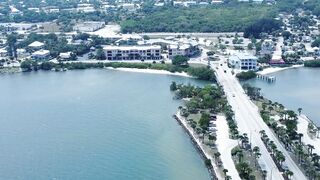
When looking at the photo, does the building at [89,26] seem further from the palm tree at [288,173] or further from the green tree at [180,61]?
the palm tree at [288,173]

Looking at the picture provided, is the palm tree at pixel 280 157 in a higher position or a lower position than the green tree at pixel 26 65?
lower

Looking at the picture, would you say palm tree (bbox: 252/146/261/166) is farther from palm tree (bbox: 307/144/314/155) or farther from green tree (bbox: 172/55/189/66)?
green tree (bbox: 172/55/189/66)

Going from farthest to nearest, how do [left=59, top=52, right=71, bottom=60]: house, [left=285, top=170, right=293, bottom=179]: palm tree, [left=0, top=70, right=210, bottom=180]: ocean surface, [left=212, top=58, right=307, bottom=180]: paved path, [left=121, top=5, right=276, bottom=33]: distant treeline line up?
[left=121, top=5, right=276, bottom=33]: distant treeline → [left=59, top=52, right=71, bottom=60]: house → [left=0, top=70, right=210, bottom=180]: ocean surface → [left=212, top=58, right=307, bottom=180]: paved path → [left=285, top=170, right=293, bottom=179]: palm tree

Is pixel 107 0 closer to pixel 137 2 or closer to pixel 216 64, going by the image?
pixel 137 2

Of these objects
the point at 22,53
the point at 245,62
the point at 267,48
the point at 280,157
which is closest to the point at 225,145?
the point at 280,157

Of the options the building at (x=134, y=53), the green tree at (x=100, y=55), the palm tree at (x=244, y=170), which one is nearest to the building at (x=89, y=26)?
the green tree at (x=100, y=55)

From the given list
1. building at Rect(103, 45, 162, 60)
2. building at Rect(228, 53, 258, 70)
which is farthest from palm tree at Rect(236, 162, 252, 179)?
building at Rect(103, 45, 162, 60)
